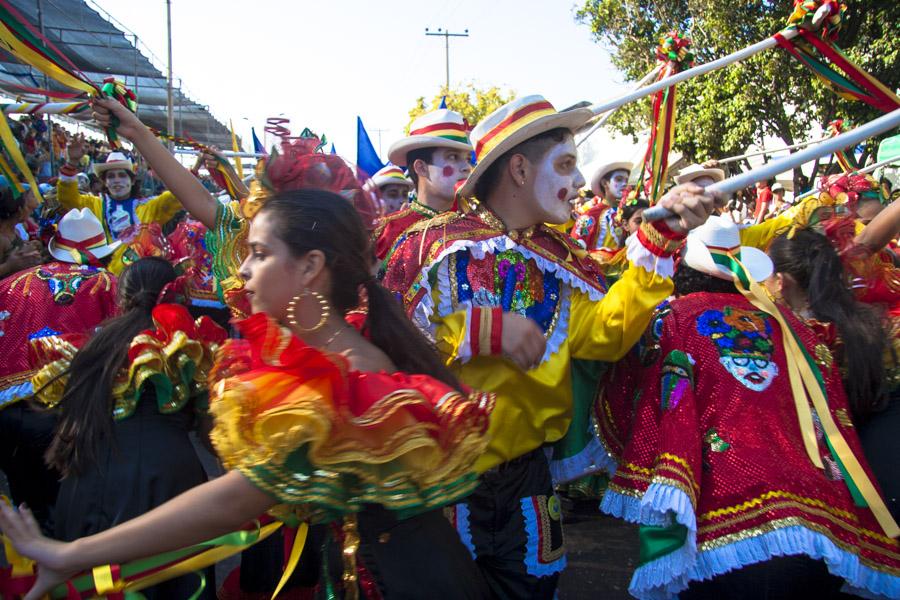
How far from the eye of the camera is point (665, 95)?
3.93m

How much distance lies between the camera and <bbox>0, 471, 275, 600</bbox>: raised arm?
163 centimetres

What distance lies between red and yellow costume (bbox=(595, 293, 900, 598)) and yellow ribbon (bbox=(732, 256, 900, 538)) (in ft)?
0.06

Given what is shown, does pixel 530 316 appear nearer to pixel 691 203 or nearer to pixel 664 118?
pixel 691 203

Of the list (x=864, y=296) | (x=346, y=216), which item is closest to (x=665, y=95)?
(x=864, y=296)

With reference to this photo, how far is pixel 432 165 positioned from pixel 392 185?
69.9 inches

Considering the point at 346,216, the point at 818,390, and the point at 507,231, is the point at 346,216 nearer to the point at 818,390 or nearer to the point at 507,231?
the point at 507,231

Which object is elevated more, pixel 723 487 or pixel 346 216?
pixel 346 216

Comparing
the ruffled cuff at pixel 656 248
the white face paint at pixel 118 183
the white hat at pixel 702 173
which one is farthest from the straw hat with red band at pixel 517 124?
the white face paint at pixel 118 183

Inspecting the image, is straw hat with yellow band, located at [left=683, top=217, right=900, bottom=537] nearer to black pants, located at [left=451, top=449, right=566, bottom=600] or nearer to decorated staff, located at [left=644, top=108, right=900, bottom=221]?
decorated staff, located at [left=644, top=108, right=900, bottom=221]

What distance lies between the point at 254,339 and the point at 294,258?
9.9 inches

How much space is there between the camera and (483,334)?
247 cm

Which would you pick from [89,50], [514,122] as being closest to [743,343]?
[514,122]

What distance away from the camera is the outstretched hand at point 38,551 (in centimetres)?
164

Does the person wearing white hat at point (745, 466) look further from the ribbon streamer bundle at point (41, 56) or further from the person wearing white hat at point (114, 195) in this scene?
the person wearing white hat at point (114, 195)
